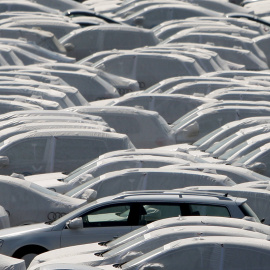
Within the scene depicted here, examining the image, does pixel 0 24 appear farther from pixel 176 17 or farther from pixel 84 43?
pixel 176 17

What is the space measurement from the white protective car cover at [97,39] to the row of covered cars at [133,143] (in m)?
0.03

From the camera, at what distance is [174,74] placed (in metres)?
23.9

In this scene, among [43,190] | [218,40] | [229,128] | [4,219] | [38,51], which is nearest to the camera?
[4,219]

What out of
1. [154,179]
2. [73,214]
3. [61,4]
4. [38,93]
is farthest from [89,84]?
[61,4]

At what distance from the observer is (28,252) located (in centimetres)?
1152

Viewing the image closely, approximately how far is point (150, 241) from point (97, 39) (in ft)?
57.6

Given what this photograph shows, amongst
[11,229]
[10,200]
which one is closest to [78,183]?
[10,200]

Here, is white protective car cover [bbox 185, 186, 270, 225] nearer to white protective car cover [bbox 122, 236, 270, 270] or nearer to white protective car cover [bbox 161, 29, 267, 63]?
white protective car cover [bbox 122, 236, 270, 270]

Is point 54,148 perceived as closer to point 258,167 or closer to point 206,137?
point 258,167

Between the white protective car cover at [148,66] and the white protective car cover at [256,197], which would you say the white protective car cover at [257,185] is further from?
the white protective car cover at [148,66]

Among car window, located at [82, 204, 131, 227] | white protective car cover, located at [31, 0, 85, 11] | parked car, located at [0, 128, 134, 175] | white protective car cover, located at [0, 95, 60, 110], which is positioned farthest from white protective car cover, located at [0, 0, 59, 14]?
car window, located at [82, 204, 131, 227]

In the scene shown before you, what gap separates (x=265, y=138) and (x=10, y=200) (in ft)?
16.8

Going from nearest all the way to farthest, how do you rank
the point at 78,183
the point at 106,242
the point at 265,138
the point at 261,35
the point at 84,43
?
the point at 106,242
the point at 78,183
the point at 265,138
the point at 84,43
the point at 261,35

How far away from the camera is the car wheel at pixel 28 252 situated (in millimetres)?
11477
